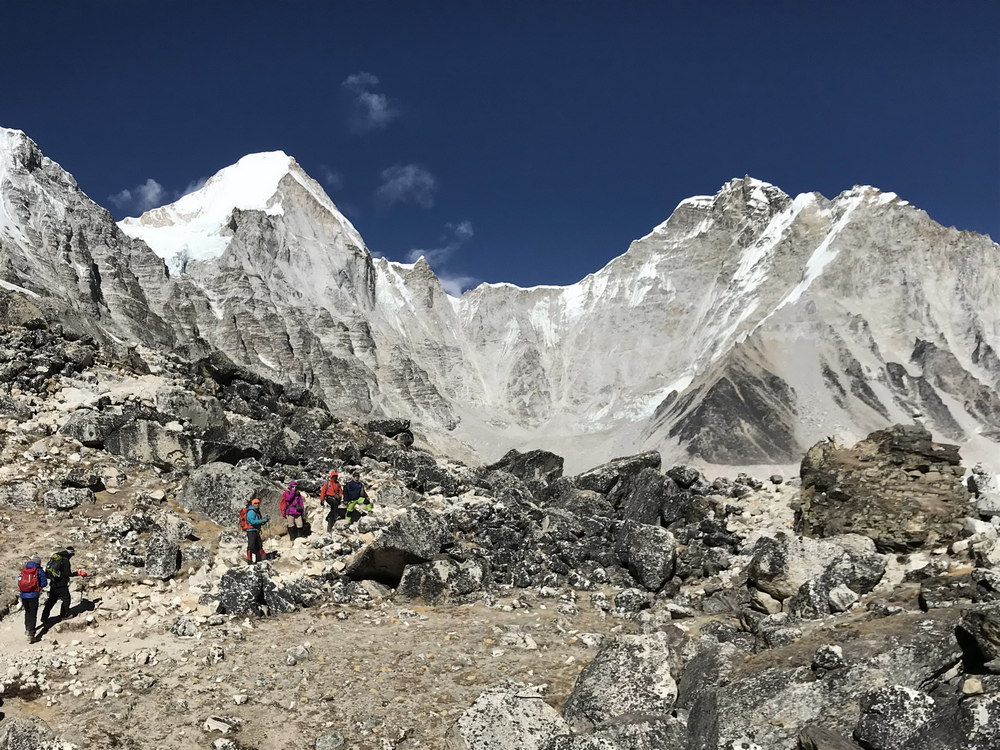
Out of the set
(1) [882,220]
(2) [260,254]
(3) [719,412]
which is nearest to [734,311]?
(1) [882,220]

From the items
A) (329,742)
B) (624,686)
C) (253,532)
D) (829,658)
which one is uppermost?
(253,532)

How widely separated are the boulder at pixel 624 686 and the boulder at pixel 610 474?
11183mm

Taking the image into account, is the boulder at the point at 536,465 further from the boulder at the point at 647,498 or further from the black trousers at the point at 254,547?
the black trousers at the point at 254,547

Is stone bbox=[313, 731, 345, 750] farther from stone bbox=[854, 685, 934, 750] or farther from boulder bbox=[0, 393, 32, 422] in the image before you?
boulder bbox=[0, 393, 32, 422]

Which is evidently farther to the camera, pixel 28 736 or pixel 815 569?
pixel 815 569

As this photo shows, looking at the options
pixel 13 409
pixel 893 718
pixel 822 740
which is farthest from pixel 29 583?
pixel 893 718

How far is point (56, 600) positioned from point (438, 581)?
630cm

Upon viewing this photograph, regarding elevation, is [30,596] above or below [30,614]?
above

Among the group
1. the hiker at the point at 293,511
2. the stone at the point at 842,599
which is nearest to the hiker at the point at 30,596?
the hiker at the point at 293,511

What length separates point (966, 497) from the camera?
13.1 metres

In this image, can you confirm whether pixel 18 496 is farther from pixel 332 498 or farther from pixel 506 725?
pixel 506 725

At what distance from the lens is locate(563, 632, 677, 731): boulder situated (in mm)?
7789

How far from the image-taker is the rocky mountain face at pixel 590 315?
207 feet

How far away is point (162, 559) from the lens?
1261 cm
